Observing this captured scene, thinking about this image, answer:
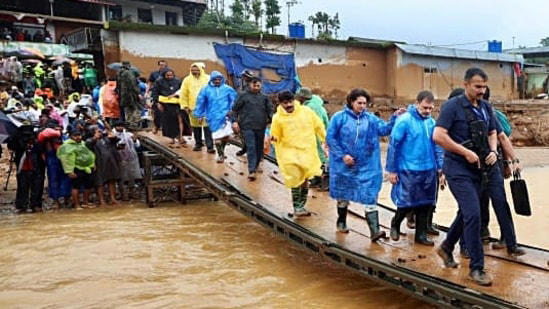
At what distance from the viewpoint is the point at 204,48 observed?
1928cm

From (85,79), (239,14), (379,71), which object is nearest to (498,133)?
(85,79)

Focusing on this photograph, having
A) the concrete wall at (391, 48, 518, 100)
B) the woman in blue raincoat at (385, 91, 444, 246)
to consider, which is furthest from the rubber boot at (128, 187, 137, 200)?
the concrete wall at (391, 48, 518, 100)

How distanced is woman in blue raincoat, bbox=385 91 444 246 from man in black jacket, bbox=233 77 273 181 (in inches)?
120

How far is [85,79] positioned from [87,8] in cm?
1361

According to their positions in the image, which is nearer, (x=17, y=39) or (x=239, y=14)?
(x=17, y=39)

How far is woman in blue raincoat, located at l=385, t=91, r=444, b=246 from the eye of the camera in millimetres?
5207

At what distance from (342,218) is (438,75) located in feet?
69.2

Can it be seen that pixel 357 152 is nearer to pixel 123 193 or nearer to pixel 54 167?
pixel 54 167

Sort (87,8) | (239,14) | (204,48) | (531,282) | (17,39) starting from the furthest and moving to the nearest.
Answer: (239,14)
(87,8)
(17,39)
(204,48)
(531,282)

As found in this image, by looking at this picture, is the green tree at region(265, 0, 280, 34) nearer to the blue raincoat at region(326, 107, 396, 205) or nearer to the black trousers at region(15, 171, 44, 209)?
the black trousers at region(15, 171, 44, 209)

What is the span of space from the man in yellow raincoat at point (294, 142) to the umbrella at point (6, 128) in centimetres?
552

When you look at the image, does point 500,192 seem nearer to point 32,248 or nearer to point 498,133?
point 498,133

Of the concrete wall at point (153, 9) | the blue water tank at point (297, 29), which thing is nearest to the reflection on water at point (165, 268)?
the blue water tank at point (297, 29)

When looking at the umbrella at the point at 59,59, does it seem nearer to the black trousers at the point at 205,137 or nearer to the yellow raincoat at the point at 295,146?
the black trousers at the point at 205,137
